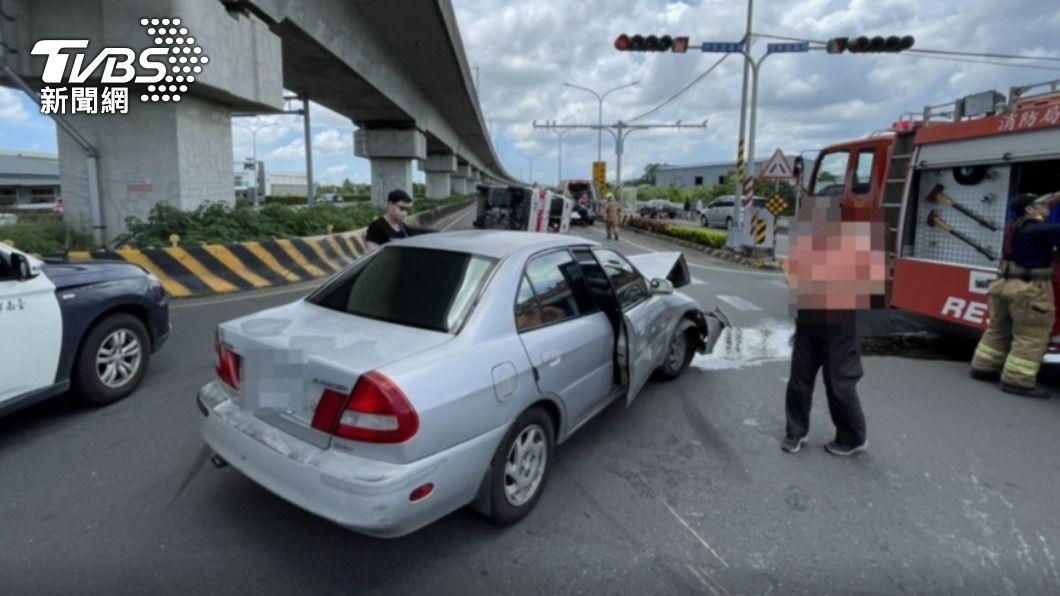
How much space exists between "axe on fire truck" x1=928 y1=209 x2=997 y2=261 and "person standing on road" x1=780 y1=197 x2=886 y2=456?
10.2 feet

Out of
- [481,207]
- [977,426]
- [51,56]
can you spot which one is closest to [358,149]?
[481,207]

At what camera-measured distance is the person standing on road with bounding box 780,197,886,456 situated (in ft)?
12.2

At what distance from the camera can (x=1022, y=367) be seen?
16.7 feet

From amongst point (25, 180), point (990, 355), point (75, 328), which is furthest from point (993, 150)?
point (25, 180)

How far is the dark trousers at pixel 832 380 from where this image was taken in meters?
3.81

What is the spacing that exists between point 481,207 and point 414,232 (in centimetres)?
1680

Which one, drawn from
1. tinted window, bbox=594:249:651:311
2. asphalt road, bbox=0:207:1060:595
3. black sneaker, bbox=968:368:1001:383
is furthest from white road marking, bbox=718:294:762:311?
tinted window, bbox=594:249:651:311

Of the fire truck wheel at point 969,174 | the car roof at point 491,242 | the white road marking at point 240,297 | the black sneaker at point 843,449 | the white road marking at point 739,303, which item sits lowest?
the black sneaker at point 843,449

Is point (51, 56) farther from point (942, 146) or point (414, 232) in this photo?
point (942, 146)

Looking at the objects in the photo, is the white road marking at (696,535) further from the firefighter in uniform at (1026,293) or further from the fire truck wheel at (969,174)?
the fire truck wheel at (969,174)

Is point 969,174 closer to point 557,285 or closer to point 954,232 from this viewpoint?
point 954,232

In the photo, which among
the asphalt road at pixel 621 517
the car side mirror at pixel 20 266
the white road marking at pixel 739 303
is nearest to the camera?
the asphalt road at pixel 621 517

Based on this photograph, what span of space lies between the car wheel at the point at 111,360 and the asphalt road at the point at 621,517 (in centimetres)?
15

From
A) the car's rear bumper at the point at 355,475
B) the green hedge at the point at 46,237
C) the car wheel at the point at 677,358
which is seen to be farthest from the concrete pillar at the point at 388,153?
the car's rear bumper at the point at 355,475
